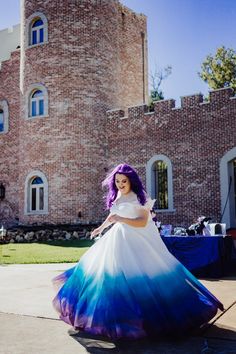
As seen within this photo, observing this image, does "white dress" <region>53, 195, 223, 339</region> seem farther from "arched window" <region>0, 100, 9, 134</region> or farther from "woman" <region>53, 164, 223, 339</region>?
"arched window" <region>0, 100, 9, 134</region>

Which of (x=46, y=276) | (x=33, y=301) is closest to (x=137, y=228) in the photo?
(x=33, y=301)

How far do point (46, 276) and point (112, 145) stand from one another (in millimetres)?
10716

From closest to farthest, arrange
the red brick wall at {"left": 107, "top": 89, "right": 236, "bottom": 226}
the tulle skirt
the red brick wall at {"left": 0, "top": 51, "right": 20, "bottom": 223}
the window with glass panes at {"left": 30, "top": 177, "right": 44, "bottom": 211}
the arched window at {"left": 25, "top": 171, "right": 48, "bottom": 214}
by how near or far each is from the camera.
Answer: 1. the tulle skirt
2. the red brick wall at {"left": 107, "top": 89, "right": 236, "bottom": 226}
3. the arched window at {"left": 25, "top": 171, "right": 48, "bottom": 214}
4. the window with glass panes at {"left": 30, "top": 177, "right": 44, "bottom": 211}
5. the red brick wall at {"left": 0, "top": 51, "right": 20, "bottom": 223}

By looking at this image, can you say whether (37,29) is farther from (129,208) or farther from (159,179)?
(129,208)

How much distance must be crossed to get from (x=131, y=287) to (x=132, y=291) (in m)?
0.04

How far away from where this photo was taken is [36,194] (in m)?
18.3

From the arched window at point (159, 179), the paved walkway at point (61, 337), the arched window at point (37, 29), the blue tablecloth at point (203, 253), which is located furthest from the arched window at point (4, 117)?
the paved walkway at point (61, 337)

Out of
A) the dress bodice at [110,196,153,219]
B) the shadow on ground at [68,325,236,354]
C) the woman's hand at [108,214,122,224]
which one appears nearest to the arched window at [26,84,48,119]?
the dress bodice at [110,196,153,219]

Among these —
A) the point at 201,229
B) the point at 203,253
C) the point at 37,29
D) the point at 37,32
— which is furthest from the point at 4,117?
the point at 203,253

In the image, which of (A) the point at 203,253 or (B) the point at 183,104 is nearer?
(A) the point at 203,253

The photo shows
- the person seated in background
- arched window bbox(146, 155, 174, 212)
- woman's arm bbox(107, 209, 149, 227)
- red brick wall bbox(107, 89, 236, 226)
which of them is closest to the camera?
woman's arm bbox(107, 209, 149, 227)

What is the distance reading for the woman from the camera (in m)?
3.32

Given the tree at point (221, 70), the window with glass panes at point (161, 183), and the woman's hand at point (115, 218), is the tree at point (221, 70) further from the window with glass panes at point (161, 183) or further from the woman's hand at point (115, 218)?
the woman's hand at point (115, 218)

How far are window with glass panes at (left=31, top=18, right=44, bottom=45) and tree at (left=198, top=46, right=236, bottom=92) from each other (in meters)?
14.5
